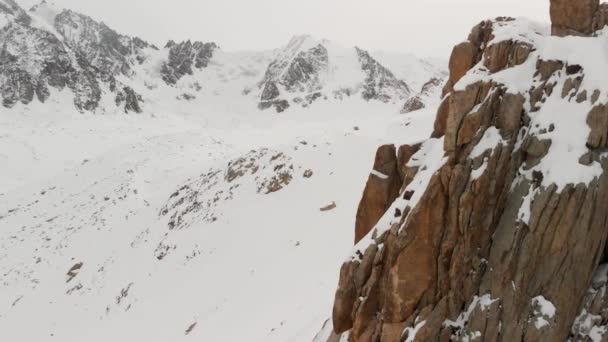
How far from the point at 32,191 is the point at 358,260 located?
41.0 meters

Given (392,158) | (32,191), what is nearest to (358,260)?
(392,158)

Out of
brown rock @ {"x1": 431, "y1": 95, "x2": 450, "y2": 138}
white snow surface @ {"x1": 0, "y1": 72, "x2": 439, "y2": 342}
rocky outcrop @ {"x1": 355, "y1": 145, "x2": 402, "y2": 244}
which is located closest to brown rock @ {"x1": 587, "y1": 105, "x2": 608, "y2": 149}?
brown rock @ {"x1": 431, "y1": 95, "x2": 450, "y2": 138}

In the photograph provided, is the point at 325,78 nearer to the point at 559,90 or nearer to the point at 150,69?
the point at 150,69

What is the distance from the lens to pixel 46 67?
2857 inches

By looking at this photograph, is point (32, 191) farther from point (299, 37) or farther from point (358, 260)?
point (299, 37)

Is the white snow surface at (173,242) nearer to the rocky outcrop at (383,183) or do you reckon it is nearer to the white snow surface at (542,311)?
the rocky outcrop at (383,183)

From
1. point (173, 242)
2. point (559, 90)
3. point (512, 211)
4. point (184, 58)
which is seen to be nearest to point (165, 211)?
point (173, 242)

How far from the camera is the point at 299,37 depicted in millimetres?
96938

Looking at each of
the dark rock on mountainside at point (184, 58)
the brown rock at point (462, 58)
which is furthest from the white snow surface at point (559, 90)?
the dark rock on mountainside at point (184, 58)

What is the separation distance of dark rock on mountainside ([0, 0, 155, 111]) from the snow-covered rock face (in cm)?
2425

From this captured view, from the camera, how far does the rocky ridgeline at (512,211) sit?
323 inches

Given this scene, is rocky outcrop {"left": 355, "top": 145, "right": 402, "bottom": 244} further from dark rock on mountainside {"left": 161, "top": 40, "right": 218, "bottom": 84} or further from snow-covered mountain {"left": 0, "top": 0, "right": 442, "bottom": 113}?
dark rock on mountainside {"left": 161, "top": 40, "right": 218, "bottom": 84}

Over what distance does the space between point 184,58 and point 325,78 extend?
35.1m

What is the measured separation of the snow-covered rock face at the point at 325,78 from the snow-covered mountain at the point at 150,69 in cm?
18
